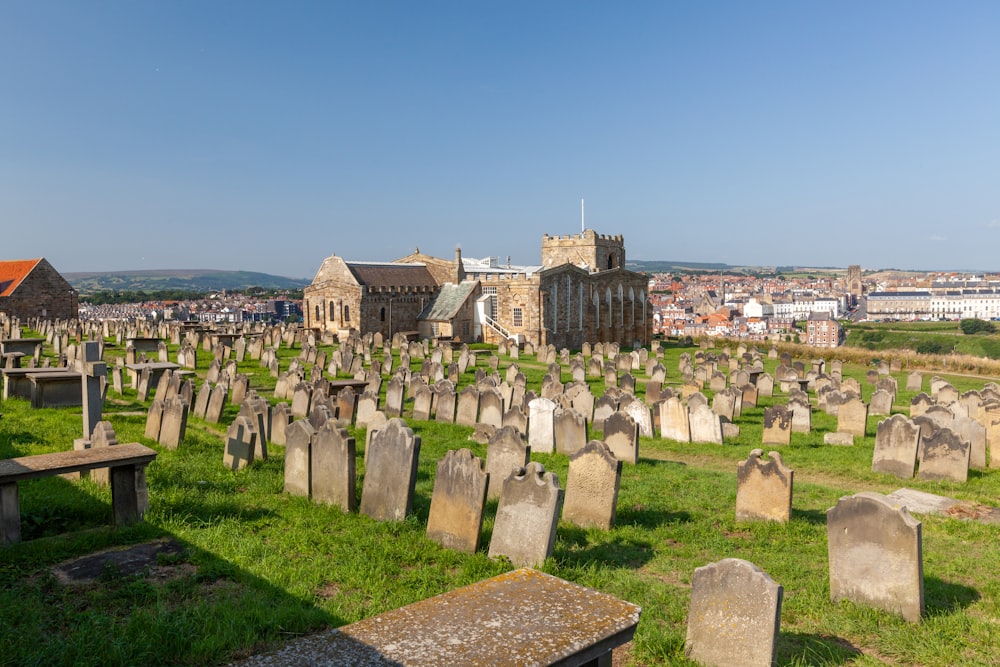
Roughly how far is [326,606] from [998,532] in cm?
777

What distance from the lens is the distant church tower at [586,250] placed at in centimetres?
5647

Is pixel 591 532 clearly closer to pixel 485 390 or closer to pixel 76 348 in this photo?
pixel 485 390

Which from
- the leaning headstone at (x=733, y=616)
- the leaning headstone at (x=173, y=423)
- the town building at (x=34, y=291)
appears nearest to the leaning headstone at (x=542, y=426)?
the leaning headstone at (x=173, y=423)

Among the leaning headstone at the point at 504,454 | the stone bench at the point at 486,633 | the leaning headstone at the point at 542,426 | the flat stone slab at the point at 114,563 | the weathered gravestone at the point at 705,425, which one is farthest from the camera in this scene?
the weathered gravestone at the point at 705,425

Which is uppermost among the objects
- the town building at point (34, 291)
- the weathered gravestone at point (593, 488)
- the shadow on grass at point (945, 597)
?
the town building at point (34, 291)

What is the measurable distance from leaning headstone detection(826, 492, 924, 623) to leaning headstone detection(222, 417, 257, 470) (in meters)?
7.66

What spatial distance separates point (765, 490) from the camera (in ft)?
29.9

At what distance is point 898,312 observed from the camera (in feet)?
627

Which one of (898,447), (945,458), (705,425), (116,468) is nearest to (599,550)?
(116,468)

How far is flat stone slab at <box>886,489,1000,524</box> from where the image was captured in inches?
379

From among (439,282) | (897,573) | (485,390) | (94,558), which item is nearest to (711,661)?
(897,573)

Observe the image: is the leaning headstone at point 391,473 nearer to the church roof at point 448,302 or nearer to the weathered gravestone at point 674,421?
the weathered gravestone at point 674,421

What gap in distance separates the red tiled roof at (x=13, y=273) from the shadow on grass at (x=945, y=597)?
53.8 meters

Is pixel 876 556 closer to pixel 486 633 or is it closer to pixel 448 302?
pixel 486 633
